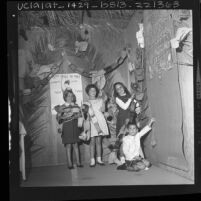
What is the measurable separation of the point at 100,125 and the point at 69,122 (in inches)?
5.0

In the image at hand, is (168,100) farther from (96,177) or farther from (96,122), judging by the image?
(96,177)

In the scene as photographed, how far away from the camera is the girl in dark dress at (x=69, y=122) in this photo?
1.32 m

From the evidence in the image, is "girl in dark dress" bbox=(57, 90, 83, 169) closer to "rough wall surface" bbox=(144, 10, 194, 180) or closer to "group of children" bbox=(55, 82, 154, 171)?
"group of children" bbox=(55, 82, 154, 171)

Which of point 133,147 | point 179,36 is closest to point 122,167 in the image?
point 133,147

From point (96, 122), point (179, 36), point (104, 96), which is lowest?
point (96, 122)

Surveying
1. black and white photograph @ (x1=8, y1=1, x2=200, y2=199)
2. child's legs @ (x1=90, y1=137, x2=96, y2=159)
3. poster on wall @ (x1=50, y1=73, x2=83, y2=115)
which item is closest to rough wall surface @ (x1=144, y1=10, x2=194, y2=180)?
black and white photograph @ (x1=8, y1=1, x2=200, y2=199)

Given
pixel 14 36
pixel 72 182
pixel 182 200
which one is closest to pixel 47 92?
pixel 14 36

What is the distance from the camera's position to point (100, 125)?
4.40 ft

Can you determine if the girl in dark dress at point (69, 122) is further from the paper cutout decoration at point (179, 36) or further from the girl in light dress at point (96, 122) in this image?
the paper cutout decoration at point (179, 36)

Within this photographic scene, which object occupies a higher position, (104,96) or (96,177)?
(104,96)

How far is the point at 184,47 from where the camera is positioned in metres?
1.33

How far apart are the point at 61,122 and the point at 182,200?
59 centimetres

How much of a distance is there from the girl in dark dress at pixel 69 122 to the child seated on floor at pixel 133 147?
19 centimetres

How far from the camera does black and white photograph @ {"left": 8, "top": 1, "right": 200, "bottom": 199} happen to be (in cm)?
132
